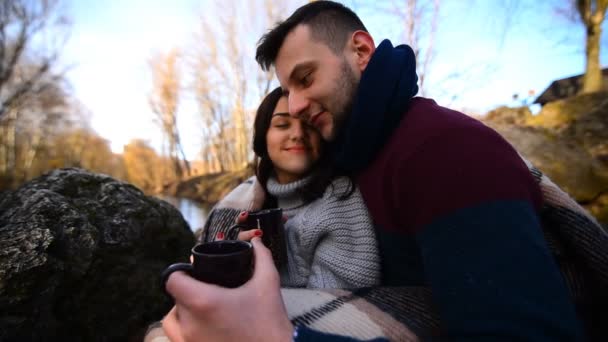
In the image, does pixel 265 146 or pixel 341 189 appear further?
pixel 265 146

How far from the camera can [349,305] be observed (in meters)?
0.96

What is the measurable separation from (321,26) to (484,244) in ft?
4.25

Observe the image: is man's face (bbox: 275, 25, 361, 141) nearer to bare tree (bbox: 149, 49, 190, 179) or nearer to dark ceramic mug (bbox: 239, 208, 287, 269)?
dark ceramic mug (bbox: 239, 208, 287, 269)

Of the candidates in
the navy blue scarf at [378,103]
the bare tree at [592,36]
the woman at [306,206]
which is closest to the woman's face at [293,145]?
the woman at [306,206]


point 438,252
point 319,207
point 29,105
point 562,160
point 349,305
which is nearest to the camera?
point 438,252

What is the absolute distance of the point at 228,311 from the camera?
2.45 feet

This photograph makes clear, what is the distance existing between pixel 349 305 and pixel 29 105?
2892 centimetres

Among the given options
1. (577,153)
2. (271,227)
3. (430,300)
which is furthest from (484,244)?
(577,153)

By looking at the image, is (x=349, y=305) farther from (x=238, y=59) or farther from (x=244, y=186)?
(x=238, y=59)

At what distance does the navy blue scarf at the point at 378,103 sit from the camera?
4.08ft

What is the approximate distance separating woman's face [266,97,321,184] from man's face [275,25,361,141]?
38 cm

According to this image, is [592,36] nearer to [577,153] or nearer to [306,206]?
[577,153]

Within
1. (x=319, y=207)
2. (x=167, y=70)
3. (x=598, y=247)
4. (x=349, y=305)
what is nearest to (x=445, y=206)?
(x=349, y=305)

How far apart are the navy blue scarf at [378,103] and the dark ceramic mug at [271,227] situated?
51 centimetres
